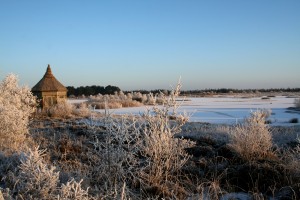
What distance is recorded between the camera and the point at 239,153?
7164 millimetres

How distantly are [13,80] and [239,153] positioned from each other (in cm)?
863

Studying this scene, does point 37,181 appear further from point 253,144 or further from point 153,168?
point 253,144

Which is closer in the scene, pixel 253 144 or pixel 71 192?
pixel 71 192


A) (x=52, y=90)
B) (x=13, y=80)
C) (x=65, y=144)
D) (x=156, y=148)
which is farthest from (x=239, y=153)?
(x=52, y=90)

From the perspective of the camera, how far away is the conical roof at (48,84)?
17127mm

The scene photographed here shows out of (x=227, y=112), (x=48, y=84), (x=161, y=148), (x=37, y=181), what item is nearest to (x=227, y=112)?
(x=227, y=112)

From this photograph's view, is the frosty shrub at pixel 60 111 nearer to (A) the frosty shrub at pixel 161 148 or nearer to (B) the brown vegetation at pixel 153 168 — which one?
(B) the brown vegetation at pixel 153 168

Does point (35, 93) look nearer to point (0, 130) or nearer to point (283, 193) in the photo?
point (0, 130)

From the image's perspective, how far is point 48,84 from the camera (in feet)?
57.0

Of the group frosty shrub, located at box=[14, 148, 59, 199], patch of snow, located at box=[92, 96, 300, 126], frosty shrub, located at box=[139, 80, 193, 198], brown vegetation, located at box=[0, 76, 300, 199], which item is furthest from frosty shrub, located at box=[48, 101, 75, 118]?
frosty shrub, located at box=[14, 148, 59, 199]

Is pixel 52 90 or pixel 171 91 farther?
pixel 52 90

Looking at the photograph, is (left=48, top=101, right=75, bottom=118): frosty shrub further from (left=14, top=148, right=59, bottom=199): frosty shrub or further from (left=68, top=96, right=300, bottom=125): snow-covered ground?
(left=14, top=148, right=59, bottom=199): frosty shrub

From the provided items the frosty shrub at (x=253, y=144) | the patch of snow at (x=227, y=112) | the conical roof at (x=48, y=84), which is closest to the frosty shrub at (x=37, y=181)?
the patch of snow at (x=227, y=112)

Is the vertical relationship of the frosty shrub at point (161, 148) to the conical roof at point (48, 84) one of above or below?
below
